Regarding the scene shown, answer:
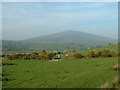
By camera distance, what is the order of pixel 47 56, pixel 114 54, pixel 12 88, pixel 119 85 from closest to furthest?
1. pixel 119 85
2. pixel 12 88
3. pixel 114 54
4. pixel 47 56

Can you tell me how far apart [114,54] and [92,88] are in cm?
3047

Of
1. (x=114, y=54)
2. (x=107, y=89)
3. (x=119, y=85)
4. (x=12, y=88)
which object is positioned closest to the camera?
(x=107, y=89)

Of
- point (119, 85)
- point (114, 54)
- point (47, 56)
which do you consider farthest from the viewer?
point (47, 56)

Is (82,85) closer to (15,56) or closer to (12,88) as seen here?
(12,88)

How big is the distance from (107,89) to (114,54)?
3152 centimetres

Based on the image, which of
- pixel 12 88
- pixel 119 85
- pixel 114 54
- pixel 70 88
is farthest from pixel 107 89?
pixel 114 54

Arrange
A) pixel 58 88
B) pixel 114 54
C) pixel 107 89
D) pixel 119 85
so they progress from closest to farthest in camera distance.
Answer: pixel 107 89 < pixel 119 85 < pixel 58 88 < pixel 114 54

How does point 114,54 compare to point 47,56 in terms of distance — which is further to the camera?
point 47,56

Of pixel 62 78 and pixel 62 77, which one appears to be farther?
pixel 62 77

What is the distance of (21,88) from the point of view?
1427 centimetres

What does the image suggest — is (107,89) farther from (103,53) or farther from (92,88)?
(103,53)

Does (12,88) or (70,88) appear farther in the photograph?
(12,88)

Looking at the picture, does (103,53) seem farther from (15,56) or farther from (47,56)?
(15,56)

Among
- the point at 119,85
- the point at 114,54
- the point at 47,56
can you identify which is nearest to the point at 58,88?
the point at 119,85
